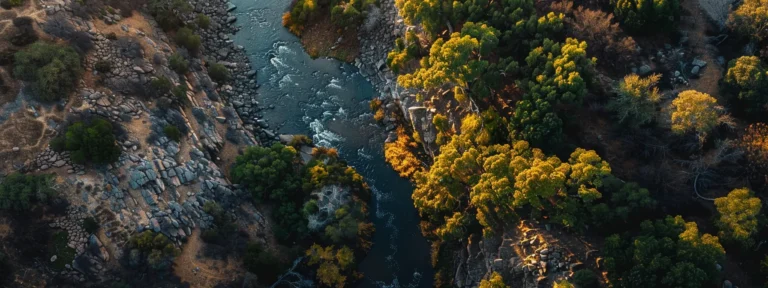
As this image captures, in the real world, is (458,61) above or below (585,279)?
above

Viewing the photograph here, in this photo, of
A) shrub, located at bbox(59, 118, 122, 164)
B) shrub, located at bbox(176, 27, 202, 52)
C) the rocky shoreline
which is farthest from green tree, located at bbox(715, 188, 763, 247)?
shrub, located at bbox(176, 27, 202, 52)

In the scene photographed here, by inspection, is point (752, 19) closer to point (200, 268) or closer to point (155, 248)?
point (200, 268)

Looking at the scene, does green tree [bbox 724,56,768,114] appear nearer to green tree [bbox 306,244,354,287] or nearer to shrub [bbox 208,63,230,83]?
green tree [bbox 306,244,354,287]

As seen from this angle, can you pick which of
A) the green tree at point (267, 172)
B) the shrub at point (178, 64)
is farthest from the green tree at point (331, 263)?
A: the shrub at point (178, 64)

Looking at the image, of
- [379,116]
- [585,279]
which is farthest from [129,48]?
[585,279]

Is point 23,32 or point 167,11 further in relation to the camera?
point 167,11
